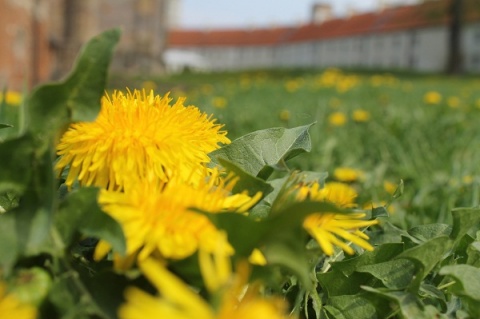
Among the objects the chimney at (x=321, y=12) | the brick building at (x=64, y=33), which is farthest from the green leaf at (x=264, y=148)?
the chimney at (x=321, y=12)

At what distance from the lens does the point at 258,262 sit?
57 cm

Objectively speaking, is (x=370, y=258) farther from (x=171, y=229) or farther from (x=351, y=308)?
(x=171, y=229)

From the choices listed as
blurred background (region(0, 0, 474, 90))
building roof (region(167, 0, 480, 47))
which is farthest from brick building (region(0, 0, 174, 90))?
building roof (region(167, 0, 480, 47))

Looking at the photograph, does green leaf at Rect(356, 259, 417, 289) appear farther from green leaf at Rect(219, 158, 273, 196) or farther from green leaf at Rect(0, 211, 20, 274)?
green leaf at Rect(0, 211, 20, 274)

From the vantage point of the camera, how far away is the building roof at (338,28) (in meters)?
34.7

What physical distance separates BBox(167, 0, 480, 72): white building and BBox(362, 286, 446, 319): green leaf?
29.0 m

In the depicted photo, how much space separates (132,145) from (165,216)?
132 mm

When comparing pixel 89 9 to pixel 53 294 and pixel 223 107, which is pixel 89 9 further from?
pixel 53 294

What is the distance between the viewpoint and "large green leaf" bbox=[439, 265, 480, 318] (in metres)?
0.67

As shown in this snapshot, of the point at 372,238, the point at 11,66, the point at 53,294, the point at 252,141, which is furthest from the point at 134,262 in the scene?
the point at 11,66

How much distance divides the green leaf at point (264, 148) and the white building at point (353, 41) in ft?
94.5

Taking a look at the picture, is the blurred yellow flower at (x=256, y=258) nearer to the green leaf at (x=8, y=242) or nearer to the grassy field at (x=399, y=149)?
the green leaf at (x=8, y=242)

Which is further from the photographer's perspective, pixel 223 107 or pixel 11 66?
pixel 11 66

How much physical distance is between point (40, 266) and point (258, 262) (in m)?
0.19
